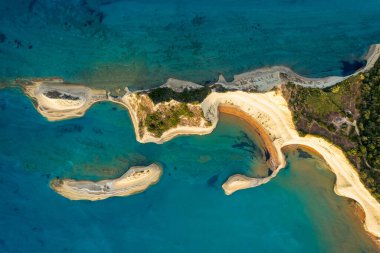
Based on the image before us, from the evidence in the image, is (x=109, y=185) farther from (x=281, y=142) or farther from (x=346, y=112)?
(x=346, y=112)

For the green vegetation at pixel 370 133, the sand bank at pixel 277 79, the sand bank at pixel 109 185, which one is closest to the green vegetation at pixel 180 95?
the sand bank at pixel 277 79

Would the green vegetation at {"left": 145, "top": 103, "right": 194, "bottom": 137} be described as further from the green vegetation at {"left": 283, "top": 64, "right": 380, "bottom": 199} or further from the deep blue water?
the green vegetation at {"left": 283, "top": 64, "right": 380, "bottom": 199}

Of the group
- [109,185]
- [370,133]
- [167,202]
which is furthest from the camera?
[167,202]

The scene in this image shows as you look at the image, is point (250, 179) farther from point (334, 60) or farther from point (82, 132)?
point (82, 132)

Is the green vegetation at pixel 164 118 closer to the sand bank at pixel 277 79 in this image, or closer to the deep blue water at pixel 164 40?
the deep blue water at pixel 164 40

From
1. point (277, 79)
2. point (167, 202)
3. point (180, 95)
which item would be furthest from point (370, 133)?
point (167, 202)

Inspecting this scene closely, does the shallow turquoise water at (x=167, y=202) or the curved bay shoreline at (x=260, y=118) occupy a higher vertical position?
the curved bay shoreline at (x=260, y=118)

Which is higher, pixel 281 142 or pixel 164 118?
pixel 281 142
